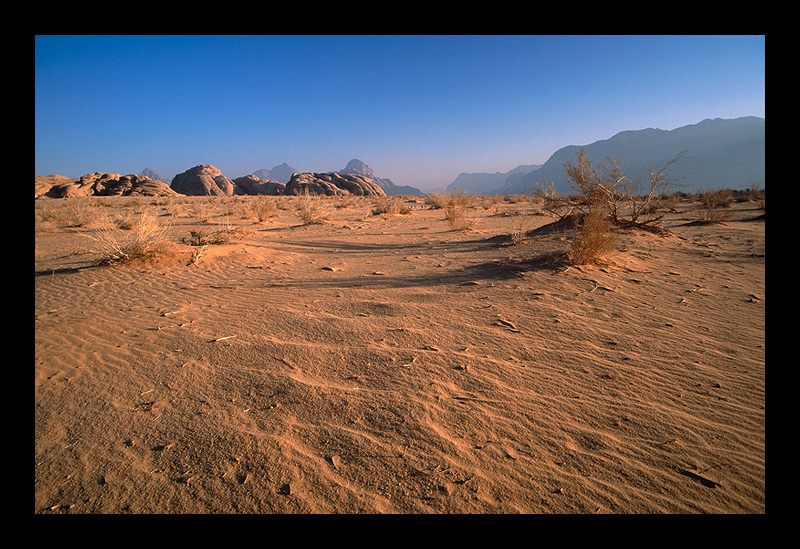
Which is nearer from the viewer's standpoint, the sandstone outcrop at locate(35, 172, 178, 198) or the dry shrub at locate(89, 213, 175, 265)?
the dry shrub at locate(89, 213, 175, 265)

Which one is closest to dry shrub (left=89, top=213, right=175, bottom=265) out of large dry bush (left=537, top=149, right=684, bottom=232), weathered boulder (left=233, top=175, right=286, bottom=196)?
large dry bush (left=537, top=149, right=684, bottom=232)

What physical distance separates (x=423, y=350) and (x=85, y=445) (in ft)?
8.20

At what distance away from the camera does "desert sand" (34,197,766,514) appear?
1.71 m

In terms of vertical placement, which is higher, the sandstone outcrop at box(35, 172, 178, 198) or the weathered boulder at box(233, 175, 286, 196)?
the weathered boulder at box(233, 175, 286, 196)

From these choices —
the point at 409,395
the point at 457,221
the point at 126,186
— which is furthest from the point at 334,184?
the point at 409,395

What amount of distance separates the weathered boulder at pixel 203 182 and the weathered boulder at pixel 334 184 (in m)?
12.7

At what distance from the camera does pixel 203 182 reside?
64.7 m

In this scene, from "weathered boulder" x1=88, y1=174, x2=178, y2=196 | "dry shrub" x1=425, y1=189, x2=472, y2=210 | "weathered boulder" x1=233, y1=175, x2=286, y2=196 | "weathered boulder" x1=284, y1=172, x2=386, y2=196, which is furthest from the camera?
"weathered boulder" x1=233, y1=175, x2=286, y2=196

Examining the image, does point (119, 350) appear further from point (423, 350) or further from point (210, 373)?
point (423, 350)

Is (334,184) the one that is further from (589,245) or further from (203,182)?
(589,245)

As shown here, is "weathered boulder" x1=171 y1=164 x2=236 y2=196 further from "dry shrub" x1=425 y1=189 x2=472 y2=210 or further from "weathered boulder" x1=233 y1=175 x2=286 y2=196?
"dry shrub" x1=425 y1=189 x2=472 y2=210

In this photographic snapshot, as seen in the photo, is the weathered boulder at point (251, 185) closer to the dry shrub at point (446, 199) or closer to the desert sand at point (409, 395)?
the dry shrub at point (446, 199)

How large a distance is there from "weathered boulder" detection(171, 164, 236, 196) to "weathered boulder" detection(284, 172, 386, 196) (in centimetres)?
1267
